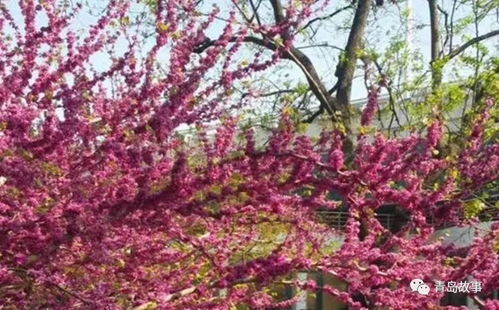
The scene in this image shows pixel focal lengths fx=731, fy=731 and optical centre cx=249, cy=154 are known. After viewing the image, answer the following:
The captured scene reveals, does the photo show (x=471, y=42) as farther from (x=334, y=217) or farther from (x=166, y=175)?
(x=166, y=175)

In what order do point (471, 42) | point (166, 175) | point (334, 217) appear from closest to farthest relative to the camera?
point (166, 175)
point (334, 217)
point (471, 42)

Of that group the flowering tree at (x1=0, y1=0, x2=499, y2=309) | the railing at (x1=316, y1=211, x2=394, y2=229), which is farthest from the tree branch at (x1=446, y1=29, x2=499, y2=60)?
the flowering tree at (x1=0, y1=0, x2=499, y2=309)

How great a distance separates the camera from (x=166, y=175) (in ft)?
12.5

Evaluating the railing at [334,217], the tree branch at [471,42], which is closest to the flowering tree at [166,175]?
the railing at [334,217]

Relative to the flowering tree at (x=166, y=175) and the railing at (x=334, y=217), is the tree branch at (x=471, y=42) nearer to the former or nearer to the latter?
the railing at (x=334, y=217)

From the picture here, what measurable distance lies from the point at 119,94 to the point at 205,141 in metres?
0.67

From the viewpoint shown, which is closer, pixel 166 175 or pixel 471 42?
pixel 166 175

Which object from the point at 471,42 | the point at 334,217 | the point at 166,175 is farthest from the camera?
the point at 471,42

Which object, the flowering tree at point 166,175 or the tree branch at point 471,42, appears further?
the tree branch at point 471,42

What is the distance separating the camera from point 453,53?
429 inches

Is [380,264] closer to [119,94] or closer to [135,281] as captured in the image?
[135,281]

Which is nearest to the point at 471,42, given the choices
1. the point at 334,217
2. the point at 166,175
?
the point at 334,217

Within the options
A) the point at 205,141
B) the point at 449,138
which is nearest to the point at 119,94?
the point at 205,141

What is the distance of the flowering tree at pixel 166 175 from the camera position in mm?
3641
